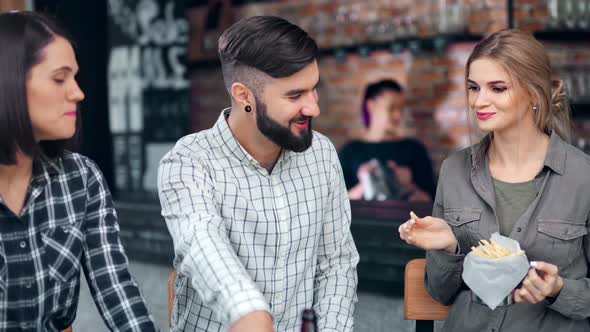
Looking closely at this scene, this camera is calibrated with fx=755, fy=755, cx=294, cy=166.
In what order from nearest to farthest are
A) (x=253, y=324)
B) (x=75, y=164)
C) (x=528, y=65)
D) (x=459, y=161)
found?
(x=253, y=324) → (x=75, y=164) → (x=528, y=65) → (x=459, y=161)

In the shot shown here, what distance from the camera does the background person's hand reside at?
6.31 feet

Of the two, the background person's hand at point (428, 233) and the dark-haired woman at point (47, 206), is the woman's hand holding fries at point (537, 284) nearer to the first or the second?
the background person's hand at point (428, 233)

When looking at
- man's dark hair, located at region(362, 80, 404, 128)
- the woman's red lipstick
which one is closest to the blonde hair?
the woman's red lipstick

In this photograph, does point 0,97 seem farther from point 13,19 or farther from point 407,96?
point 407,96

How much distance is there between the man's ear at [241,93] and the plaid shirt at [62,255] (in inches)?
17.3

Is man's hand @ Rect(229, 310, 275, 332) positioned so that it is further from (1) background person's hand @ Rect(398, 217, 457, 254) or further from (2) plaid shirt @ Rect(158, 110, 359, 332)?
(1) background person's hand @ Rect(398, 217, 457, 254)

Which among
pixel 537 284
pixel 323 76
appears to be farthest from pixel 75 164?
pixel 323 76

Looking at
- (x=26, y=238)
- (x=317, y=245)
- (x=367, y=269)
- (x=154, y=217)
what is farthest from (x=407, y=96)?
(x=26, y=238)

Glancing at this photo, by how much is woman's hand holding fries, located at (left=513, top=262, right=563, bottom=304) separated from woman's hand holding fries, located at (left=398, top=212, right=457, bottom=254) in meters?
0.26

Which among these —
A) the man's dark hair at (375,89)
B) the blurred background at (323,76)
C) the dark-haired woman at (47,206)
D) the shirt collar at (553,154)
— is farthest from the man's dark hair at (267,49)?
the man's dark hair at (375,89)

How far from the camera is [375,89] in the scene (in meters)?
5.38

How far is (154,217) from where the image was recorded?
5.63 m

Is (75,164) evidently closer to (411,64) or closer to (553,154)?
(553,154)

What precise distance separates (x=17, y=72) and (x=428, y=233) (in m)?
1.08
